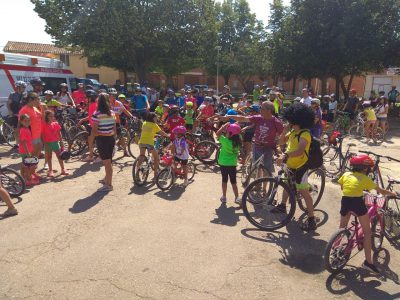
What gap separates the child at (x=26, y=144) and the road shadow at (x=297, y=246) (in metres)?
4.60

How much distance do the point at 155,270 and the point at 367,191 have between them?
2.78 meters

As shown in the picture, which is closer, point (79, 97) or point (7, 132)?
point (7, 132)

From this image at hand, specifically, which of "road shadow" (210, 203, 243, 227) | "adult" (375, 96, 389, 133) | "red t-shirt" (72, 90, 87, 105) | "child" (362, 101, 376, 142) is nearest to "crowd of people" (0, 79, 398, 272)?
"road shadow" (210, 203, 243, 227)

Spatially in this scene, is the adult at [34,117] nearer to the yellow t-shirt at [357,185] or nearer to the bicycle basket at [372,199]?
the yellow t-shirt at [357,185]

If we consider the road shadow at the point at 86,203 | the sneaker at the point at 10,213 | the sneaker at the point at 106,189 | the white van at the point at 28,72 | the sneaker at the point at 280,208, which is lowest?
the road shadow at the point at 86,203

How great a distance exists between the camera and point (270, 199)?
17.6 ft

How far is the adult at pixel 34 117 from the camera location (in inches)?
287

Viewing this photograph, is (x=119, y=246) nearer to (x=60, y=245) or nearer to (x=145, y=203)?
(x=60, y=245)

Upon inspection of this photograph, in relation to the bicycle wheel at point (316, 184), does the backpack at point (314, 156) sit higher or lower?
higher

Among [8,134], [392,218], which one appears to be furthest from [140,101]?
[392,218]

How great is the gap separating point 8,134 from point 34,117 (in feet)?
14.8

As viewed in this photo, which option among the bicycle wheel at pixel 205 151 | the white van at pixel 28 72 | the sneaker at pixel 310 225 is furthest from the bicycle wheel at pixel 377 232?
the white van at pixel 28 72

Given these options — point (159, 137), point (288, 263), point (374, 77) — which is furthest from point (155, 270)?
point (374, 77)

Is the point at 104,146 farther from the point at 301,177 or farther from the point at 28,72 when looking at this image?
the point at 28,72
